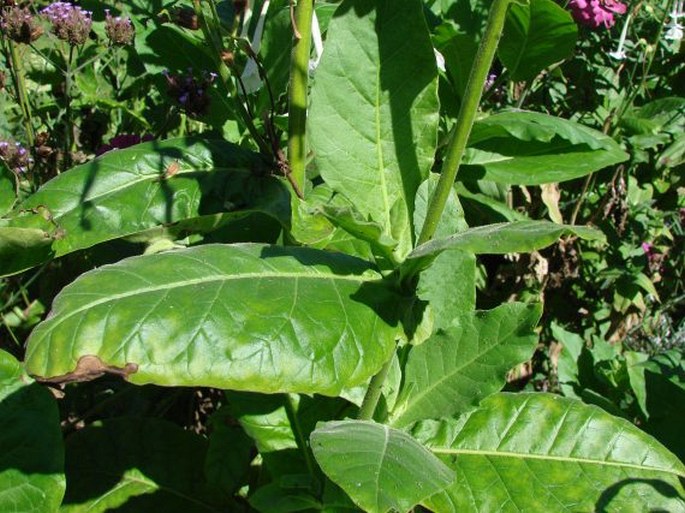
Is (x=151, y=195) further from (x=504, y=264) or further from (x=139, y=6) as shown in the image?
(x=504, y=264)

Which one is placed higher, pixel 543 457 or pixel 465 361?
pixel 465 361

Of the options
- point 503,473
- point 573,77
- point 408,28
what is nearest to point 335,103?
point 408,28

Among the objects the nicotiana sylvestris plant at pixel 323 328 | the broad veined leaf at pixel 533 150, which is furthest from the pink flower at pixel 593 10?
the nicotiana sylvestris plant at pixel 323 328

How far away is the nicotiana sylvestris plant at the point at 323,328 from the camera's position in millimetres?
1174

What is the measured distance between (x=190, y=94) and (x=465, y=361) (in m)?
1.00

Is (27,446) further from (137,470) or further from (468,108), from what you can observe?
(468,108)

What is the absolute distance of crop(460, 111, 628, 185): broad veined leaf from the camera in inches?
77.4

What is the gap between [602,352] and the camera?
97.6 inches

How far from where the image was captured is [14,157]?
2.18 m

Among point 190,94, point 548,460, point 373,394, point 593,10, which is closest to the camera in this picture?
point 373,394

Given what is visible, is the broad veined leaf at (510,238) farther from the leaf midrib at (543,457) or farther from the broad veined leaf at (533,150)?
the broad veined leaf at (533,150)

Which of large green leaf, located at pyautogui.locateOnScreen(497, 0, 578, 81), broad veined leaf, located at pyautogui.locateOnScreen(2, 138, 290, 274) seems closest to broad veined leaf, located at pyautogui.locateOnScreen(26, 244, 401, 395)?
broad veined leaf, located at pyautogui.locateOnScreen(2, 138, 290, 274)

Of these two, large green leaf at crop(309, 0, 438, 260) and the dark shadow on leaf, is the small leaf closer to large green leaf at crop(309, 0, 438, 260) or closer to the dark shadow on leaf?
large green leaf at crop(309, 0, 438, 260)

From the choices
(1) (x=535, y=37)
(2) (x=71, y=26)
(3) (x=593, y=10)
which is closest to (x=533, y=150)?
(1) (x=535, y=37)
